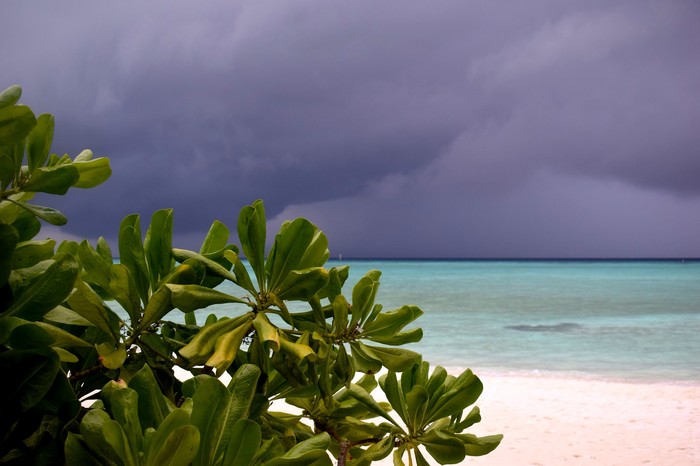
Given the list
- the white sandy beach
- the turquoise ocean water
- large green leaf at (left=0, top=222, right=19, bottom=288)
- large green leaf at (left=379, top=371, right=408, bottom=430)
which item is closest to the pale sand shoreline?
the white sandy beach

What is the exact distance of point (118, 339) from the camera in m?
0.65

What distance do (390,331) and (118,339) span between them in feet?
0.98

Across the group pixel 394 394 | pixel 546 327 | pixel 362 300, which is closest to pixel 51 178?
pixel 362 300

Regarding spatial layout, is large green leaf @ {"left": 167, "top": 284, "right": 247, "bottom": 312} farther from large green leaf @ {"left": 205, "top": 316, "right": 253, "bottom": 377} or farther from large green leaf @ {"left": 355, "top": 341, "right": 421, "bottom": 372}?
large green leaf @ {"left": 355, "top": 341, "right": 421, "bottom": 372}

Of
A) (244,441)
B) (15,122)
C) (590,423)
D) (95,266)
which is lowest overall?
(590,423)

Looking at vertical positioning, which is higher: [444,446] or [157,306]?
[157,306]

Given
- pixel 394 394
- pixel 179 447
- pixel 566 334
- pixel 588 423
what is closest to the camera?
pixel 179 447

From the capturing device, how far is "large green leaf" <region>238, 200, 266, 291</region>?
0.65m

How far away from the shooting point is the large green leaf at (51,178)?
0.57 metres

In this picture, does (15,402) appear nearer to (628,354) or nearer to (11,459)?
(11,459)

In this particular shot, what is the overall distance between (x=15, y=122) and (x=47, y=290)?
0.12 metres

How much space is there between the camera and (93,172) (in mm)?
644

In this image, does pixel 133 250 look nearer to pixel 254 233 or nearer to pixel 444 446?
pixel 254 233

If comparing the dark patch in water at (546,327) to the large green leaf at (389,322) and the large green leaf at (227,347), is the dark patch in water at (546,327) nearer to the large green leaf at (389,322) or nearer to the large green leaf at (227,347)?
the large green leaf at (389,322)
